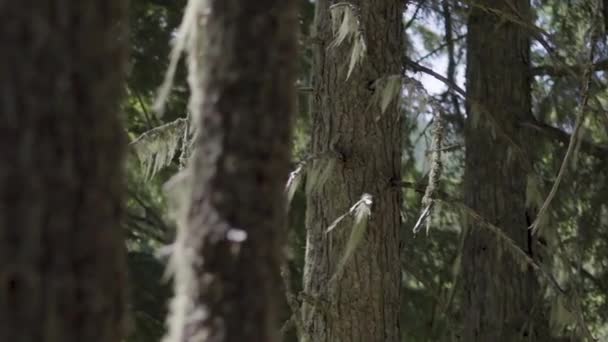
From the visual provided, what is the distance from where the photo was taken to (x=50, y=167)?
2.39m

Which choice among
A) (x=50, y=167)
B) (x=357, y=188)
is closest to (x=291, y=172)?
(x=357, y=188)

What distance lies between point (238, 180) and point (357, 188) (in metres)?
2.99

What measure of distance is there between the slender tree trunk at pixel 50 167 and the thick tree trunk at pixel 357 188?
10.3ft

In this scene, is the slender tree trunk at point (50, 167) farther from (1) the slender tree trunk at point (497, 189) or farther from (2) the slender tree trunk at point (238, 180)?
(1) the slender tree trunk at point (497, 189)

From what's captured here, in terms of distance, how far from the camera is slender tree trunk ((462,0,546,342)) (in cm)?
828

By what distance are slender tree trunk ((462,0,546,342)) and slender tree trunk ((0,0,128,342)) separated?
597cm

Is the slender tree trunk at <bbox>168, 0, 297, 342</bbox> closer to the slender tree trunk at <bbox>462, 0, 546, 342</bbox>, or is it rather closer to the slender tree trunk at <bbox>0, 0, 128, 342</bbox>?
the slender tree trunk at <bbox>0, 0, 128, 342</bbox>

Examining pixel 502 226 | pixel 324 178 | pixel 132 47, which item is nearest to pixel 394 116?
pixel 324 178

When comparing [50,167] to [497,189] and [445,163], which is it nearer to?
[497,189]

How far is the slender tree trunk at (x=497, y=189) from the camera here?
828 cm

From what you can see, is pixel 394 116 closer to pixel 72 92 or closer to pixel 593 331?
pixel 72 92

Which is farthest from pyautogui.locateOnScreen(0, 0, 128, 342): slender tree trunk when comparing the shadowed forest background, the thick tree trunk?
the thick tree trunk

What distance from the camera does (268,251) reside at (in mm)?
2814

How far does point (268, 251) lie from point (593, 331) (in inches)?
290
